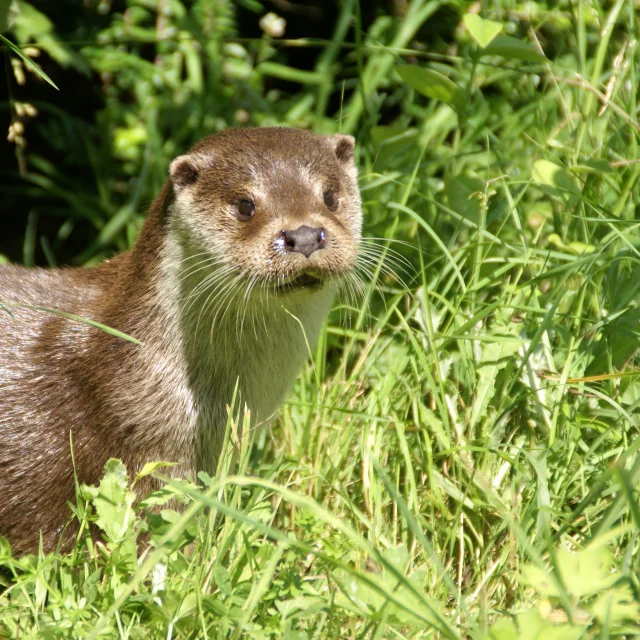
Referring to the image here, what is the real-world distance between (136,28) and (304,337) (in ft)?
6.62

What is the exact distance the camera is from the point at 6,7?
2.46m

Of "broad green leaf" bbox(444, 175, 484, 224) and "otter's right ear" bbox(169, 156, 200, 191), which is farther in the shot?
"broad green leaf" bbox(444, 175, 484, 224)

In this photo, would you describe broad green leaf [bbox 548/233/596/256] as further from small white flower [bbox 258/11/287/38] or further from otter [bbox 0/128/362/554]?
small white flower [bbox 258/11/287/38]

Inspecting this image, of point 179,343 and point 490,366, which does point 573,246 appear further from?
point 179,343

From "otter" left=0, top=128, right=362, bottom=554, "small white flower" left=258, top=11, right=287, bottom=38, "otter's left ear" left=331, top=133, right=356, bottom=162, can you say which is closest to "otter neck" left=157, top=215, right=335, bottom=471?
"otter" left=0, top=128, right=362, bottom=554

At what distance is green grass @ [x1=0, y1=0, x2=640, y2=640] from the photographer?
5.72 feet

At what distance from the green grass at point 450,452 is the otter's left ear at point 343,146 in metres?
0.25

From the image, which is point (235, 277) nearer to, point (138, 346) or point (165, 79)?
point (138, 346)

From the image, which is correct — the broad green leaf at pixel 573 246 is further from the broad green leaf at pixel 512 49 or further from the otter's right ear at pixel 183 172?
the otter's right ear at pixel 183 172

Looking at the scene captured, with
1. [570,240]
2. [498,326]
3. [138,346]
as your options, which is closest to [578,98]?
[570,240]

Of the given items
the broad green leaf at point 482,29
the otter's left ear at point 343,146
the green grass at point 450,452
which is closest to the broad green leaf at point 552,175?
the green grass at point 450,452

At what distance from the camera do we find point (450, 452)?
7.83 feet

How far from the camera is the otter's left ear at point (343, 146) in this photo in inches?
104

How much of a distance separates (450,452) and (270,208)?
0.75 m
